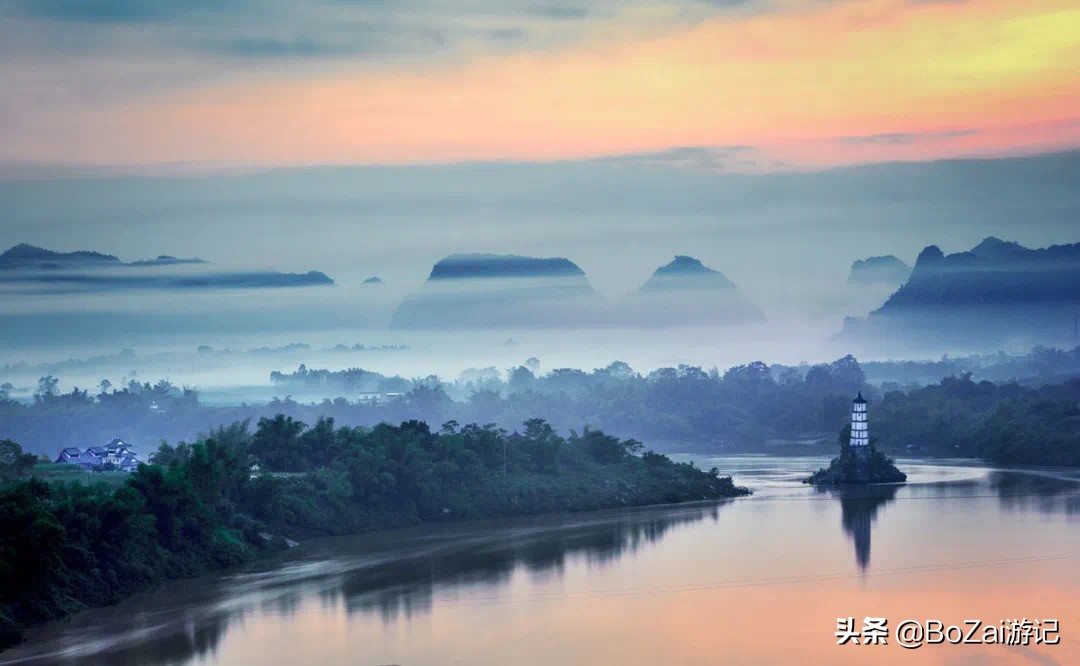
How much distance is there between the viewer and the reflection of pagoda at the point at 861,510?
34625 mm

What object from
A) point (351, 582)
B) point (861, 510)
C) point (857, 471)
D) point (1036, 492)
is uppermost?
point (857, 471)

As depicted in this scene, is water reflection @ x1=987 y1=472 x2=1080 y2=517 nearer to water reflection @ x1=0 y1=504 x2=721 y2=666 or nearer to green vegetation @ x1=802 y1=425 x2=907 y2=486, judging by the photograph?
green vegetation @ x1=802 y1=425 x2=907 y2=486

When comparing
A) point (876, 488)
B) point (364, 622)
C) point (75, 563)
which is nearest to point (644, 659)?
point (364, 622)

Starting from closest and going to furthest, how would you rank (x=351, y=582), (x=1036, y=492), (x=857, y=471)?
(x=351, y=582) → (x=1036, y=492) → (x=857, y=471)

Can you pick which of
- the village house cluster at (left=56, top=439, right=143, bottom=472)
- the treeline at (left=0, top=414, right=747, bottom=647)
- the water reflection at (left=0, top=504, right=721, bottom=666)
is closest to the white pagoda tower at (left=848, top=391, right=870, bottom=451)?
the treeline at (left=0, top=414, right=747, bottom=647)

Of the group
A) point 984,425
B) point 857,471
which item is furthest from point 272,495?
point 984,425

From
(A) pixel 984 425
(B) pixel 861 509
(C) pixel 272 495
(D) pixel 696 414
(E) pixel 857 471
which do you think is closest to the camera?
(C) pixel 272 495

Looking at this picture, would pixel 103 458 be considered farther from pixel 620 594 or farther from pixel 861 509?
pixel 861 509

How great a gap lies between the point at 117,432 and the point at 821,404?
115ft

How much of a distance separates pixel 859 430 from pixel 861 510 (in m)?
9.35

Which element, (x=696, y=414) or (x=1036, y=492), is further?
(x=696, y=414)

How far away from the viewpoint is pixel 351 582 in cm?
3022

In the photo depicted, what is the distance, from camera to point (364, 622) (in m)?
26.4

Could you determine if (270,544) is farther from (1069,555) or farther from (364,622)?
(1069,555)
